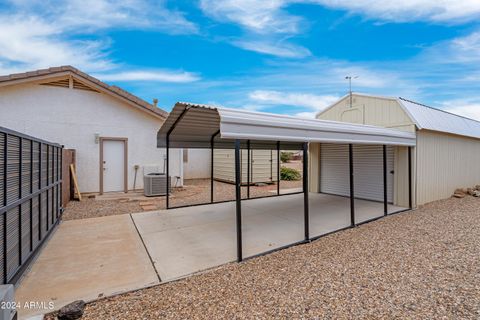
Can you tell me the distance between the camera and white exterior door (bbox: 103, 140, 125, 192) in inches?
352

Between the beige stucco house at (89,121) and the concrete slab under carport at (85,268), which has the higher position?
the beige stucco house at (89,121)

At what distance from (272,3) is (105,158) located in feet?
24.9

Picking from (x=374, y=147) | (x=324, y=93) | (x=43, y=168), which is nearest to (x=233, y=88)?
(x=324, y=93)

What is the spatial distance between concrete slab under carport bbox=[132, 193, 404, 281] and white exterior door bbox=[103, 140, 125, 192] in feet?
12.2

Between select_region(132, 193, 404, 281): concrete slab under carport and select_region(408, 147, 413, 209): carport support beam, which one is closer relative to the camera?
select_region(132, 193, 404, 281): concrete slab under carport

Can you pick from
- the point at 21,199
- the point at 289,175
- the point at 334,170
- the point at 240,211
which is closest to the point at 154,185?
the point at 21,199

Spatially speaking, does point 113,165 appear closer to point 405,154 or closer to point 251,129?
point 251,129

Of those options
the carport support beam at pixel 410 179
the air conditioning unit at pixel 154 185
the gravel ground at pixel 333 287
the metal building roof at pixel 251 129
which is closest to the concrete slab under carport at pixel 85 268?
the gravel ground at pixel 333 287

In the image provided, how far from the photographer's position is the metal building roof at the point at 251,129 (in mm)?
3574

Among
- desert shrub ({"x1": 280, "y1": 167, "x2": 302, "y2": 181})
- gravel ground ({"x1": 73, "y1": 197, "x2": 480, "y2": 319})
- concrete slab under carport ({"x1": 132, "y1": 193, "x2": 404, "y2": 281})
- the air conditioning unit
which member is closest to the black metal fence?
gravel ground ({"x1": 73, "y1": 197, "x2": 480, "y2": 319})

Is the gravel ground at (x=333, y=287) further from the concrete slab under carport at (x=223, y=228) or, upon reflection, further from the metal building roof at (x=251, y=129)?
the metal building roof at (x=251, y=129)

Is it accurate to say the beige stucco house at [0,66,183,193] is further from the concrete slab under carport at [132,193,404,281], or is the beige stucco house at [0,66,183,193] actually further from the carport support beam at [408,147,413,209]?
the carport support beam at [408,147,413,209]

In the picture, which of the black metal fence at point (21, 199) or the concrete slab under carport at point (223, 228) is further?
the concrete slab under carport at point (223, 228)

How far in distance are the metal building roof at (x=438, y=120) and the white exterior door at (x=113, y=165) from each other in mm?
9558
